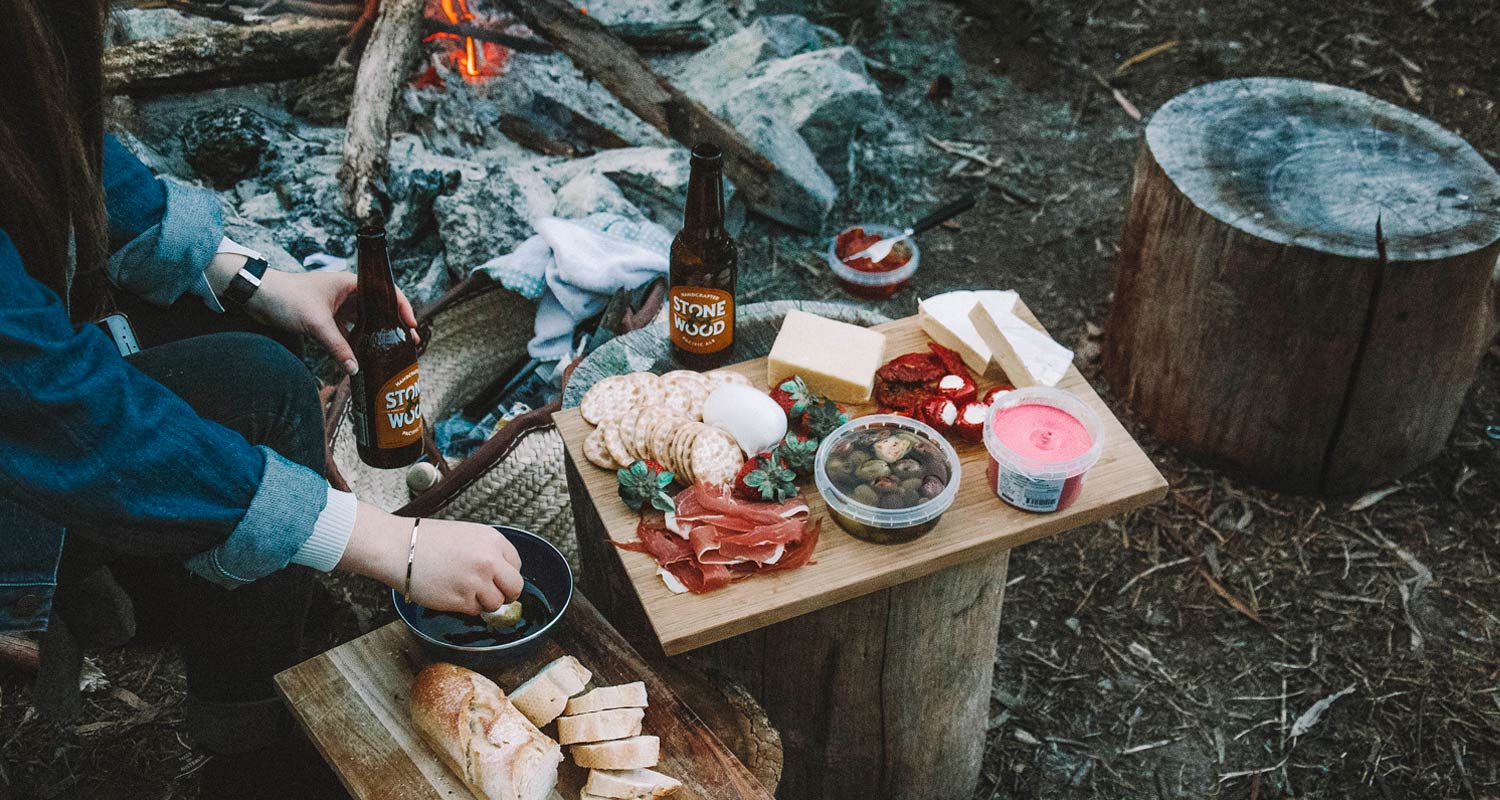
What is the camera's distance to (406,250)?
4184mm

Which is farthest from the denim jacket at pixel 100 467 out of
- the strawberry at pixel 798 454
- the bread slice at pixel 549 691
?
the strawberry at pixel 798 454

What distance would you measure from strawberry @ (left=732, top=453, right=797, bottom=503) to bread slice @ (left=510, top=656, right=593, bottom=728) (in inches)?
19.6

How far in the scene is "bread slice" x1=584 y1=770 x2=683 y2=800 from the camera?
2.09 metres

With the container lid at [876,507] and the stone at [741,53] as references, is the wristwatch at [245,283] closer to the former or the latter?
the container lid at [876,507]

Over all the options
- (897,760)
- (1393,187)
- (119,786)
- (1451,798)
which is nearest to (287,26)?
(119,786)

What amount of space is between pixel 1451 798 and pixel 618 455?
2471 mm

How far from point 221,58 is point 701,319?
279 cm

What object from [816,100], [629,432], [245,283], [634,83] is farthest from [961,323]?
[816,100]

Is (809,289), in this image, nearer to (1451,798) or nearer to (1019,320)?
(1019,320)

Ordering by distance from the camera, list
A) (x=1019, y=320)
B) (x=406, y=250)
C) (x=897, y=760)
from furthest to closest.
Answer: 1. (x=406, y=250)
2. (x=897, y=760)
3. (x=1019, y=320)

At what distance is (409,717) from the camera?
2.26 m

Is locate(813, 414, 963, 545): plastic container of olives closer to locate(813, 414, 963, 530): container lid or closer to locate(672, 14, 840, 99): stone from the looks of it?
locate(813, 414, 963, 530): container lid

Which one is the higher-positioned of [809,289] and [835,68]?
[835,68]

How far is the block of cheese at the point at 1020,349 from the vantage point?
2463mm
